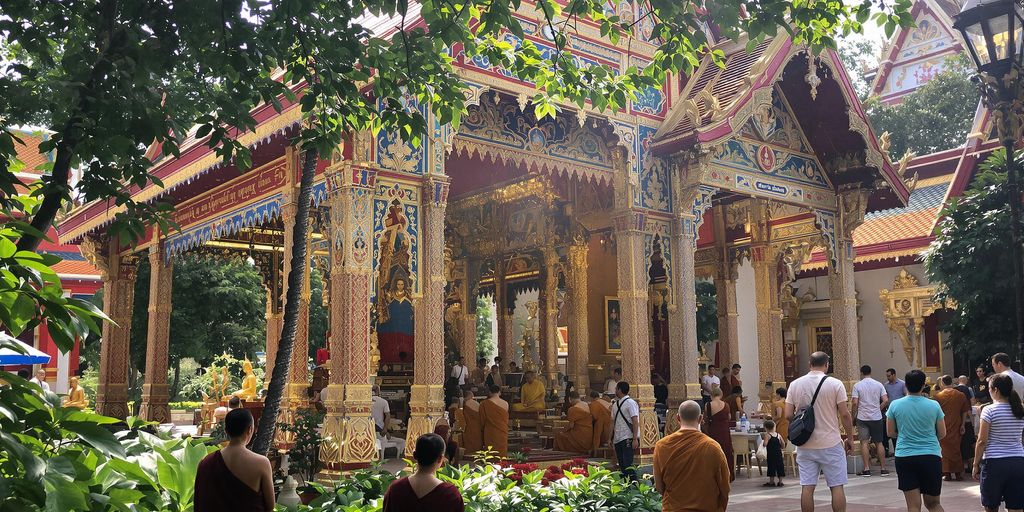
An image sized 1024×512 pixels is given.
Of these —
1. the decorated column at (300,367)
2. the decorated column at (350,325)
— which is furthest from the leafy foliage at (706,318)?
the decorated column at (350,325)

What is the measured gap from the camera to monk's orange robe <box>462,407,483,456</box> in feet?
44.2

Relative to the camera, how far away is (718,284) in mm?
19781

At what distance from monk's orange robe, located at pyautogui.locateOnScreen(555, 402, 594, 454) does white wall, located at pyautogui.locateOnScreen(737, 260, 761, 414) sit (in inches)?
450

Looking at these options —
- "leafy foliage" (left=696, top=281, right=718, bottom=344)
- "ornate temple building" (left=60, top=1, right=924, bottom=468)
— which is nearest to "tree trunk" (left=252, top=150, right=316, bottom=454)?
"ornate temple building" (left=60, top=1, right=924, bottom=468)

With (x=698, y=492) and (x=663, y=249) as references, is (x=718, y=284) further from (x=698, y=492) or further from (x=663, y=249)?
(x=698, y=492)

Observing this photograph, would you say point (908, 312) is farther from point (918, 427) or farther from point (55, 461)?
point (55, 461)

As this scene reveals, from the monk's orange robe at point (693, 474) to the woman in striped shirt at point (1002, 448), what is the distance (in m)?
2.82

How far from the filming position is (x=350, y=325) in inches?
419

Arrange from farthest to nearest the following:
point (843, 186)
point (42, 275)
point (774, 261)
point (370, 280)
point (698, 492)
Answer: point (774, 261) → point (843, 186) → point (370, 280) → point (698, 492) → point (42, 275)

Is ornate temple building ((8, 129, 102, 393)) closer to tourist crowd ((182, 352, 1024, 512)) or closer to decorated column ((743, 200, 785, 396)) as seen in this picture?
tourist crowd ((182, 352, 1024, 512))

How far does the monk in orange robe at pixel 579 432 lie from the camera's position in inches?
560

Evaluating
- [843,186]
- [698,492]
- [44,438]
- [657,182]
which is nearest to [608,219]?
[657,182]

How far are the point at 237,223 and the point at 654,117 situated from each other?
6.98 m

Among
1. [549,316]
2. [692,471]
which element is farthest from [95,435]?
[549,316]
